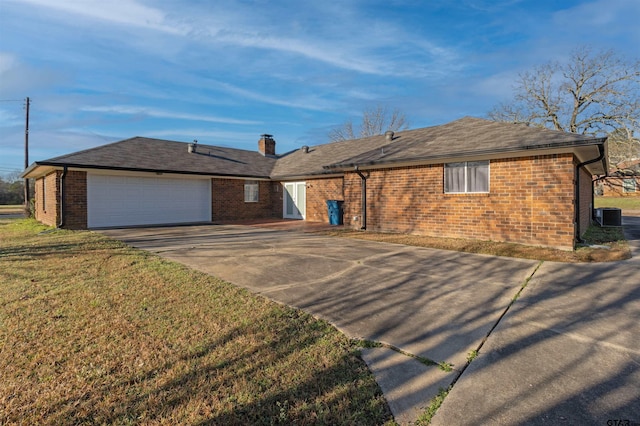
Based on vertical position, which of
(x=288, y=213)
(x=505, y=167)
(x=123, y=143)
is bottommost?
(x=288, y=213)

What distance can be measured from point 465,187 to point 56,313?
9.85 meters

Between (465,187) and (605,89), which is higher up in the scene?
(605,89)

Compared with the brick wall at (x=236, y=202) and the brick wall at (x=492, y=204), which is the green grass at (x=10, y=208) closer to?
the brick wall at (x=236, y=202)

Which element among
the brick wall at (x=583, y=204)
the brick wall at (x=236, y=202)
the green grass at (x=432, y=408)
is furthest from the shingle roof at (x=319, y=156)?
the green grass at (x=432, y=408)

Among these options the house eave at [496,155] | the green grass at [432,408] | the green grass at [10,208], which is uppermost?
the house eave at [496,155]

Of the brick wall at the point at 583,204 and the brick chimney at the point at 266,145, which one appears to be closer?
the brick wall at the point at 583,204

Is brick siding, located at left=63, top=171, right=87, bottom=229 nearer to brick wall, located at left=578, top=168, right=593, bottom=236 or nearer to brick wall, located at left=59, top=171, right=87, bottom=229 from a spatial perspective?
brick wall, located at left=59, top=171, right=87, bottom=229

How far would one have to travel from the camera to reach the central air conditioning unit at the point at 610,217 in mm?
13188

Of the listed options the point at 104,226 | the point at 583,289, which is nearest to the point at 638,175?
the point at 583,289

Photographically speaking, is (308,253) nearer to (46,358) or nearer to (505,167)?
(46,358)

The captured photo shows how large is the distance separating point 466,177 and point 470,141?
1167 mm

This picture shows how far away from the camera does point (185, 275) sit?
5.49 meters

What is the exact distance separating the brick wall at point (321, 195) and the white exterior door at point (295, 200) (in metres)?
0.42

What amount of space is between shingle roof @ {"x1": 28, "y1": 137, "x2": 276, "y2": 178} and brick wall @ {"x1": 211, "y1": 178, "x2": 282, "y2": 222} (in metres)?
0.73
